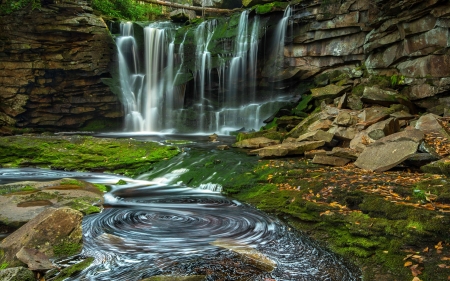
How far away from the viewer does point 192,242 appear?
5684 millimetres

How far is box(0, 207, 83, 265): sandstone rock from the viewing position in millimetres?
4828

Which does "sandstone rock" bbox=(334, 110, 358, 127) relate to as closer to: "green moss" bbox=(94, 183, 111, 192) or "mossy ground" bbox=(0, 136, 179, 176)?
"mossy ground" bbox=(0, 136, 179, 176)

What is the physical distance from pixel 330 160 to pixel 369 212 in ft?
10.9

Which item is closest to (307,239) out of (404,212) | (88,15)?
(404,212)

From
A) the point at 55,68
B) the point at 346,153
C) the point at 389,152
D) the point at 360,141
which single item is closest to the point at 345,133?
the point at 360,141

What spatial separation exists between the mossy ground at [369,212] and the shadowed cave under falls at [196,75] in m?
12.2

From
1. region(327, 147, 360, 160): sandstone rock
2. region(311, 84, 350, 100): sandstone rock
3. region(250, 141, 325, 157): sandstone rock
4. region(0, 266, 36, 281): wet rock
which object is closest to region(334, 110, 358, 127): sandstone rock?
region(250, 141, 325, 157): sandstone rock

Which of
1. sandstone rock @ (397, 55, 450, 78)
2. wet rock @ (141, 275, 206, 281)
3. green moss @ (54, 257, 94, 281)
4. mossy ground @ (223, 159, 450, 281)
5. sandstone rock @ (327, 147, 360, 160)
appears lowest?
green moss @ (54, 257, 94, 281)

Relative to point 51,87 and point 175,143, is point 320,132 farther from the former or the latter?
point 51,87

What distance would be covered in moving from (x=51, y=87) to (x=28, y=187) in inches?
549

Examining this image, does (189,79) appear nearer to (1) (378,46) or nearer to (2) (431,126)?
(1) (378,46)

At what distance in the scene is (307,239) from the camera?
563cm

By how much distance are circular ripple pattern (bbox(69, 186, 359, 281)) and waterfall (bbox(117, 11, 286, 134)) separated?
12.9m

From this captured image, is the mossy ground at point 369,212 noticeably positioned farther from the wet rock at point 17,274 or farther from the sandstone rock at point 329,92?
the sandstone rock at point 329,92
